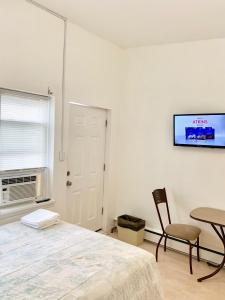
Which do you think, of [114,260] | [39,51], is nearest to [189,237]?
[114,260]

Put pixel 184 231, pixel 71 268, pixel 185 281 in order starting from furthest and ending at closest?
pixel 184 231, pixel 185 281, pixel 71 268

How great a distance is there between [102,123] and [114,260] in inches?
96.1

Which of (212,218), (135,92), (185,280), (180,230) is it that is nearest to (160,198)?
(180,230)

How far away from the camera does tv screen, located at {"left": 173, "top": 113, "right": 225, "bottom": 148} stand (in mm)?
3244

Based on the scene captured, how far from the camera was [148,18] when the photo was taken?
9.66 ft

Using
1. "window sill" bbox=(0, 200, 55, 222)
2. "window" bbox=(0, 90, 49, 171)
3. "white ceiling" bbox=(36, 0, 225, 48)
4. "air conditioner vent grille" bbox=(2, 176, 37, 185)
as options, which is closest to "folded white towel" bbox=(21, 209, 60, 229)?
"window sill" bbox=(0, 200, 55, 222)

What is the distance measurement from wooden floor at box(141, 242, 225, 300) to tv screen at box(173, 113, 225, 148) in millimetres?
1546

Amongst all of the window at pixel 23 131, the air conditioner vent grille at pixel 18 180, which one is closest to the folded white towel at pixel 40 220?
the air conditioner vent grille at pixel 18 180

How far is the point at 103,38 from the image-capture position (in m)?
3.69

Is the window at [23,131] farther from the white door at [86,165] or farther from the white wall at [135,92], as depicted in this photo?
the white door at [86,165]

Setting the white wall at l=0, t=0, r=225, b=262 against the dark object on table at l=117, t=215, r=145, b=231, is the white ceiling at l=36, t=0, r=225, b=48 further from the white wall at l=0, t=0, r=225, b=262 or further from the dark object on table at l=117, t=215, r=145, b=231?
the dark object on table at l=117, t=215, r=145, b=231

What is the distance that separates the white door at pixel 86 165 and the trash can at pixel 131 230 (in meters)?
0.39

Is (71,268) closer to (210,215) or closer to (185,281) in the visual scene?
(185,281)

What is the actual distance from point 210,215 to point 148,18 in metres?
2.40
